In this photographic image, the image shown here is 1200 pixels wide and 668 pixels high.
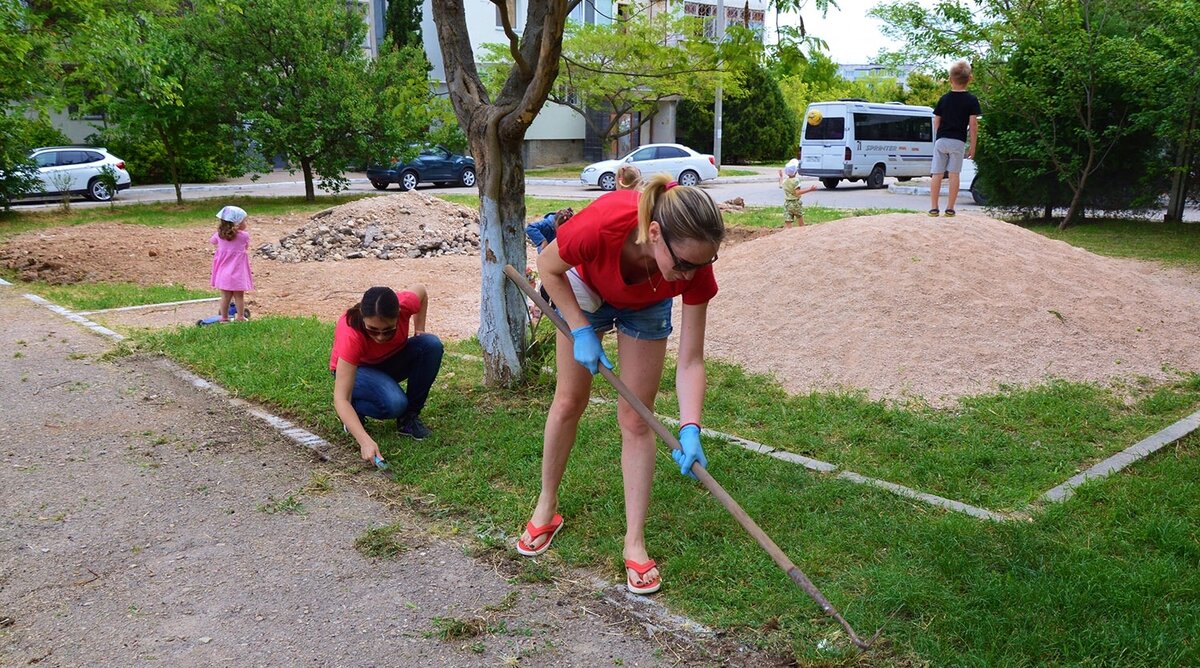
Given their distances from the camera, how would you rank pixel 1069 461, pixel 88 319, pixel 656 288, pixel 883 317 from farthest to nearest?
pixel 88 319 → pixel 883 317 → pixel 1069 461 → pixel 656 288

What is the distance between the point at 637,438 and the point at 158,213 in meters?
17.6

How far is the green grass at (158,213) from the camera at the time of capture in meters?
16.6

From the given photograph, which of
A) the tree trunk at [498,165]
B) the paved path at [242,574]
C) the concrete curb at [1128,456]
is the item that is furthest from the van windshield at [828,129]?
the paved path at [242,574]

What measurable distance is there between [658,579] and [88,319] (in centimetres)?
714

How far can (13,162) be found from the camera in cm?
1750

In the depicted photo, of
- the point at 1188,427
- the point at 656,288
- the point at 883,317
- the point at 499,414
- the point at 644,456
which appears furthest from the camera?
the point at 883,317

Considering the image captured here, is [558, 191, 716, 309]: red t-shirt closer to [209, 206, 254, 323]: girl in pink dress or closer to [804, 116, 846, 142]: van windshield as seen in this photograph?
[209, 206, 254, 323]: girl in pink dress

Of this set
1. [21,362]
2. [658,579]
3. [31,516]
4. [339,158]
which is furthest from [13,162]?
[658,579]

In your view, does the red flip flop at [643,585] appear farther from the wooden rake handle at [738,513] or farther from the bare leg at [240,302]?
the bare leg at [240,302]

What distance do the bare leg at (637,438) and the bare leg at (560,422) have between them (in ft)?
0.58

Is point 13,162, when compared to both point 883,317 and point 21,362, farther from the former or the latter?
point 883,317

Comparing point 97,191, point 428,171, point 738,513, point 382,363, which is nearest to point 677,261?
point 738,513

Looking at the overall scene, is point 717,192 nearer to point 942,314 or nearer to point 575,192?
point 575,192

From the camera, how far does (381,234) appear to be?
1339 centimetres
